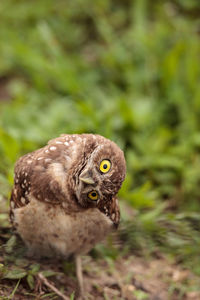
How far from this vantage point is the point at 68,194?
2.76m

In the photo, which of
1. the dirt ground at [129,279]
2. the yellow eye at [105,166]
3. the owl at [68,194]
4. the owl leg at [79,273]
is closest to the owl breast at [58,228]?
the owl at [68,194]

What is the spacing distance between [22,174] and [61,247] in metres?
0.56

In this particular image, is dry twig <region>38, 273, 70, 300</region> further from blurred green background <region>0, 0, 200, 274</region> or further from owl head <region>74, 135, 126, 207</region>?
blurred green background <region>0, 0, 200, 274</region>

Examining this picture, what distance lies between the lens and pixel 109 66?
6262 mm

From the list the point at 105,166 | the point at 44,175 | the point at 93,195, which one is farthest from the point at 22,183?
the point at 105,166

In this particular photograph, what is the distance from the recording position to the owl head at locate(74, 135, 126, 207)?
257cm

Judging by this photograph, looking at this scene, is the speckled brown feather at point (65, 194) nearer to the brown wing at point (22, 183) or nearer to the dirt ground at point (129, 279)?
the brown wing at point (22, 183)

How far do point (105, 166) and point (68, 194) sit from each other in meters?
0.32

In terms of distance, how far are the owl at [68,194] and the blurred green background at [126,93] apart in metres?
0.76

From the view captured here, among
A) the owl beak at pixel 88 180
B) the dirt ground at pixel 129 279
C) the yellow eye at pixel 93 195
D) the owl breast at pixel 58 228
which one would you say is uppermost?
the owl beak at pixel 88 180

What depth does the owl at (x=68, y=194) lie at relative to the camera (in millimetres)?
2613

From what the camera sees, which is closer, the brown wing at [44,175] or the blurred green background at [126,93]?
the brown wing at [44,175]

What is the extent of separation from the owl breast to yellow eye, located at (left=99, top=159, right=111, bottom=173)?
1.25 ft

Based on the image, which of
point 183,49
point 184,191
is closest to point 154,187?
point 184,191
